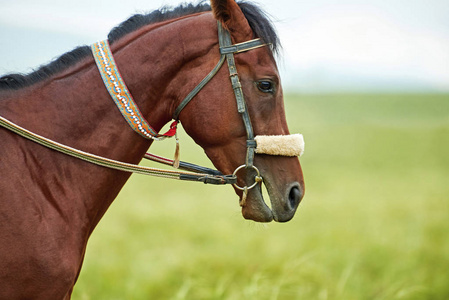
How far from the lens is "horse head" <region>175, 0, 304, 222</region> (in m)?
2.84

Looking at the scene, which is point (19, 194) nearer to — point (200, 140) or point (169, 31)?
point (200, 140)

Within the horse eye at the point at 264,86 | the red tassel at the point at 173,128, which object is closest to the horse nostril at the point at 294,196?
Answer: the horse eye at the point at 264,86

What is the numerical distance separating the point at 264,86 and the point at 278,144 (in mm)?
379

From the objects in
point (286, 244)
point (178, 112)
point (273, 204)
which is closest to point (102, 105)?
point (178, 112)

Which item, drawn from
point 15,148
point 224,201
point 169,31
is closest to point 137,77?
point 169,31

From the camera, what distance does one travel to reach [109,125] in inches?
109

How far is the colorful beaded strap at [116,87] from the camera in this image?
8.99ft

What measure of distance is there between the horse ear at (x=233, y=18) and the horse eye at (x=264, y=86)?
30 cm

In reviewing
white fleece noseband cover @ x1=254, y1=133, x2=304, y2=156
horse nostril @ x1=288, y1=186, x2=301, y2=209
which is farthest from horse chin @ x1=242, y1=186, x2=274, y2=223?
white fleece noseband cover @ x1=254, y1=133, x2=304, y2=156

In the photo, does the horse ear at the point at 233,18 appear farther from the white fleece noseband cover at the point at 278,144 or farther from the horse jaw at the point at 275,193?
the horse jaw at the point at 275,193

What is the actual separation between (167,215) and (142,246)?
3.17 meters

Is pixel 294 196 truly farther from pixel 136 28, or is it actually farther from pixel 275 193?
pixel 136 28

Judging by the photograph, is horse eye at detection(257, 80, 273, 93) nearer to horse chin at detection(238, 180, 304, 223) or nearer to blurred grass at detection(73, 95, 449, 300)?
horse chin at detection(238, 180, 304, 223)

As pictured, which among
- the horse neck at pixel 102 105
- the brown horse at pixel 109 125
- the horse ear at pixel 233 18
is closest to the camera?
the brown horse at pixel 109 125
